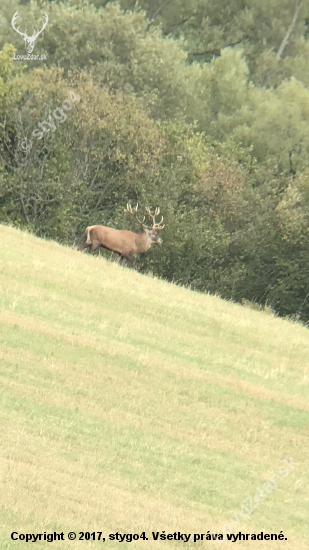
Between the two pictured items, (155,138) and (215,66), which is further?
(215,66)

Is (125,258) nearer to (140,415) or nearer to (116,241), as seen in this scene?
(116,241)

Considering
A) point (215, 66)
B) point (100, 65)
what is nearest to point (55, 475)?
point (100, 65)

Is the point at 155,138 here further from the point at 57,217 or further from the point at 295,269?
the point at 295,269

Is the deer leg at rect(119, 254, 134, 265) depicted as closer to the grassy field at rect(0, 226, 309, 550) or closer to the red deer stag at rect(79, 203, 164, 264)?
the red deer stag at rect(79, 203, 164, 264)

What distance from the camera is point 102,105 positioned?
42469mm

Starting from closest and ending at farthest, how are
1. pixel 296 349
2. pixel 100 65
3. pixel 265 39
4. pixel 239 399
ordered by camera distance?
pixel 239 399, pixel 296 349, pixel 100 65, pixel 265 39

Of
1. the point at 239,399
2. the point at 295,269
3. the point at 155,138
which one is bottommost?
the point at 295,269

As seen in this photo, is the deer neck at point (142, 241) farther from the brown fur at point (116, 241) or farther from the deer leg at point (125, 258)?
the deer leg at point (125, 258)

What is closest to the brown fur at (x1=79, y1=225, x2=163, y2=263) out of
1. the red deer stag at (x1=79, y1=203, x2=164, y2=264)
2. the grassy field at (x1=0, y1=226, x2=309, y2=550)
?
the red deer stag at (x1=79, y1=203, x2=164, y2=264)

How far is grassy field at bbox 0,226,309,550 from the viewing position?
1011cm

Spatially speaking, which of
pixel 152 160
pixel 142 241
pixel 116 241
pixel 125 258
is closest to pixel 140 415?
pixel 116 241

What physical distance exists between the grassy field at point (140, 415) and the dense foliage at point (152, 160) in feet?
62.9

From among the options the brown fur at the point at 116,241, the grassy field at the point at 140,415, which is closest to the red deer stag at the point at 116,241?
the brown fur at the point at 116,241

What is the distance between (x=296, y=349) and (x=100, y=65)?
32342mm
